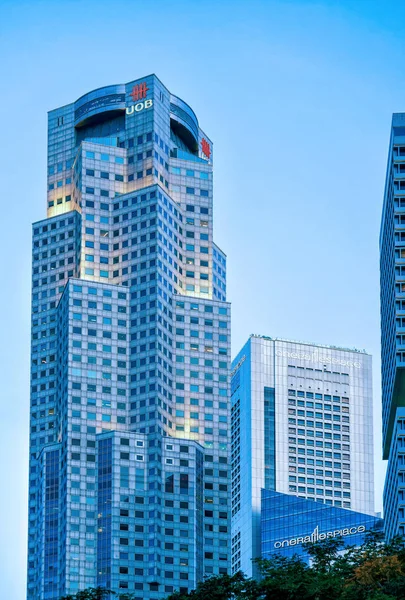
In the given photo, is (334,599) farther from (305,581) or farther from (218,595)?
(218,595)

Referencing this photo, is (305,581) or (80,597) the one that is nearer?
(305,581)

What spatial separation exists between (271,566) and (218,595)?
6.10m

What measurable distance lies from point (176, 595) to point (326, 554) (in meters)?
16.2

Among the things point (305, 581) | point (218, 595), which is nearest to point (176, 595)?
point (218, 595)

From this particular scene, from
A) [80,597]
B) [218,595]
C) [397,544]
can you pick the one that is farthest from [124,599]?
[397,544]

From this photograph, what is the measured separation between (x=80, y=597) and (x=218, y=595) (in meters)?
17.7

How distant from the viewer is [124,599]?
6280 inches

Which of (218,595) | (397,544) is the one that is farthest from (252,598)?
(397,544)

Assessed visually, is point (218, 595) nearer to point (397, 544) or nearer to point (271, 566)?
point (271, 566)

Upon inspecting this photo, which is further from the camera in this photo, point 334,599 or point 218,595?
point 218,595

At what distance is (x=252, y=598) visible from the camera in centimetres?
14238

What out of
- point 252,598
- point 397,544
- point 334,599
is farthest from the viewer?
point 397,544

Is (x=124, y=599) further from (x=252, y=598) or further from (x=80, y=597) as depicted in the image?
(x=252, y=598)

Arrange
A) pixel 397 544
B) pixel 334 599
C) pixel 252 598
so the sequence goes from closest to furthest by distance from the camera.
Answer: pixel 334 599
pixel 252 598
pixel 397 544
